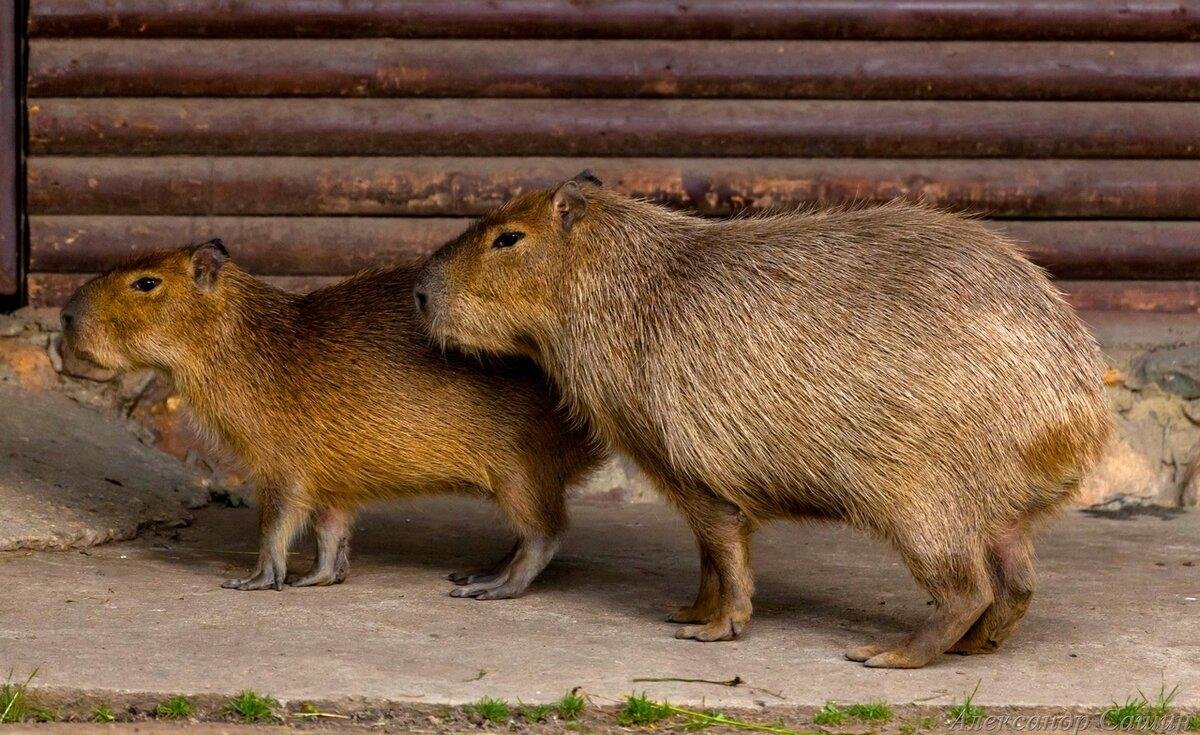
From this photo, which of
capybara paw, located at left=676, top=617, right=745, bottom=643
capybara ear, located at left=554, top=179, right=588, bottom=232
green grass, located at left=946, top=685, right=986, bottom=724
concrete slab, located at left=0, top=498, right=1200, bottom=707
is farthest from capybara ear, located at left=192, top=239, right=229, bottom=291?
green grass, located at left=946, top=685, right=986, bottom=724

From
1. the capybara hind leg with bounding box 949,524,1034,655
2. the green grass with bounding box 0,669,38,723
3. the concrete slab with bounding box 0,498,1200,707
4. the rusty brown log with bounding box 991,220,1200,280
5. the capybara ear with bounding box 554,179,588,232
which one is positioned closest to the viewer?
the green grass with bounding box 0,669,38,723

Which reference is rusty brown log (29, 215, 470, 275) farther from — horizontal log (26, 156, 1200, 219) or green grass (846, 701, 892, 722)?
green grass (846, 701, 892, 722)

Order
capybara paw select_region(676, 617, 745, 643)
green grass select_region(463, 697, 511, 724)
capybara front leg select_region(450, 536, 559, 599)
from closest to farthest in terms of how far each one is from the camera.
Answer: green grass select_region(463, 697, 511, 724), capybara paw select_region(676, 617, 745, 643), capybara front leg select_region(450, 536, 559, 599)

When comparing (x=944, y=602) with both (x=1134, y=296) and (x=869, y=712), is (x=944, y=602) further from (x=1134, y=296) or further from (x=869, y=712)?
(x=1134, y=296)

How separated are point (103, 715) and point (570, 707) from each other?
3.85 feet

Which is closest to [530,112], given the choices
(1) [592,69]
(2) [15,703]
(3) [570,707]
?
(1) [592,69]

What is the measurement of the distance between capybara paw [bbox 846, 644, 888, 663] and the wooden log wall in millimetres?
2998

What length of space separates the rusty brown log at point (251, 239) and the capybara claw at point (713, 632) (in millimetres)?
2915

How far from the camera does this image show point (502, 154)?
7.19 m

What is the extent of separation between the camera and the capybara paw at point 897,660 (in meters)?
4.51

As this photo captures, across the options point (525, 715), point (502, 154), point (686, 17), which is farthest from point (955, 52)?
point (525, 715)

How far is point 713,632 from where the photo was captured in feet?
15.7

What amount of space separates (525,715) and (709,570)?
1194mm

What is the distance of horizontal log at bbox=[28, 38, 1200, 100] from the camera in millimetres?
7086
